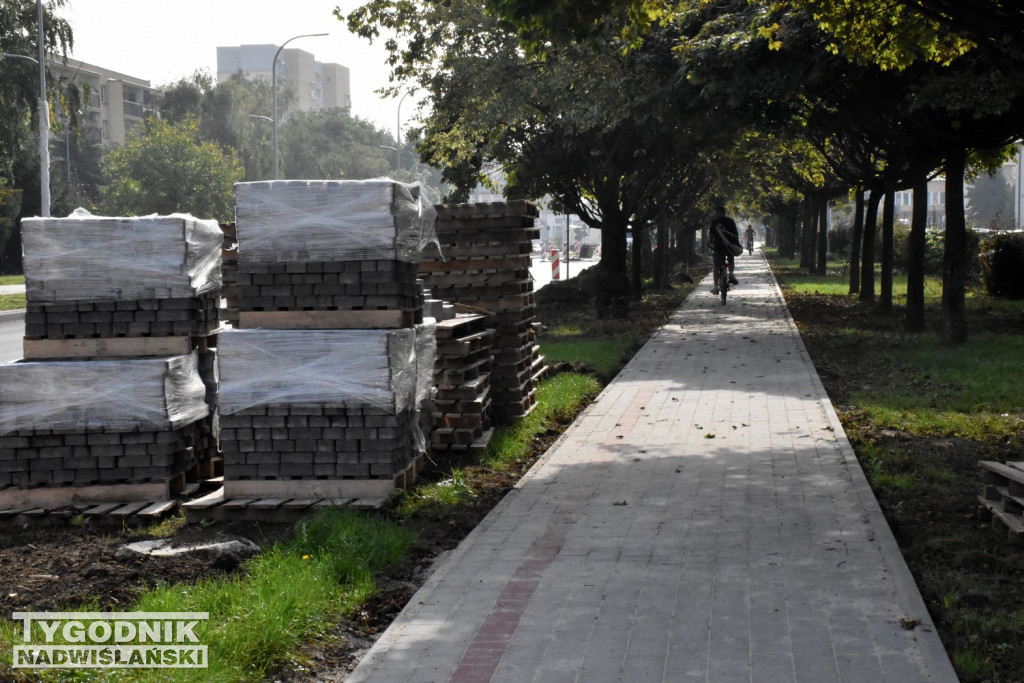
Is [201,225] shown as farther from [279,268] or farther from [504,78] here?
[504,78]

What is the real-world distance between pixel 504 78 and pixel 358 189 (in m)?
12.8

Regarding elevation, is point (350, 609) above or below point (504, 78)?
below

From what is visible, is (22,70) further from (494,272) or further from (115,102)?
(115,102)

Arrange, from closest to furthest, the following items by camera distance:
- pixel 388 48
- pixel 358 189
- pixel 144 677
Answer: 1. pixel 144 677
2. pixel 358 189
3. pixel 388 48

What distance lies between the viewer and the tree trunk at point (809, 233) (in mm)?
43794

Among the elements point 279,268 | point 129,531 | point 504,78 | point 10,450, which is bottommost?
point 129,531

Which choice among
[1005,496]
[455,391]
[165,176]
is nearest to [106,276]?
[455,391]

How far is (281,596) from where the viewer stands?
511 centimetres

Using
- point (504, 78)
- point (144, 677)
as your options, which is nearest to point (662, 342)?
point (504, 78)

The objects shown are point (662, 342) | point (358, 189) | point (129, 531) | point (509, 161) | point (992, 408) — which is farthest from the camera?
point (509, 161)

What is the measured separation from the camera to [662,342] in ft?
59.7

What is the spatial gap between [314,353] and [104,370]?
1.32 metres

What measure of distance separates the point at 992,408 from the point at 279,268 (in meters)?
6.86

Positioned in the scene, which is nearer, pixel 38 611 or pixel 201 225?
pixel 38 611
